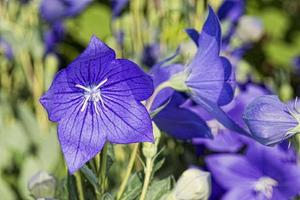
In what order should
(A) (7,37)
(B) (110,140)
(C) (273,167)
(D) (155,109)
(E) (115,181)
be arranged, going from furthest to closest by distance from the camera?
(A) (7,37) < (E) (115,181) < (C) (273,167) < (D) (155,109) < (B) (110,140)

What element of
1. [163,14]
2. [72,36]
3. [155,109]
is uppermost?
[155,109]

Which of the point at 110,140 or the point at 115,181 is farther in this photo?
the point at 115,181

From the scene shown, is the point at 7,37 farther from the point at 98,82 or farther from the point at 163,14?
the point at 98,82

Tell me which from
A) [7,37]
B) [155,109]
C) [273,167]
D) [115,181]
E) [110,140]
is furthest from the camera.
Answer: [7,37]

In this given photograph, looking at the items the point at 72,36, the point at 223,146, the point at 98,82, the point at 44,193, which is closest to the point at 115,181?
the point at 223,146

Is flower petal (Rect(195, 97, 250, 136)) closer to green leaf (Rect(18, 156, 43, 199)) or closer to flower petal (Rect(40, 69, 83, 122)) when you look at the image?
flower petal (Rect(40, 69, 83, 122))

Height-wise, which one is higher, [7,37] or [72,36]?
[7,37]

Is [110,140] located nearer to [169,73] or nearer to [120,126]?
[120,126]

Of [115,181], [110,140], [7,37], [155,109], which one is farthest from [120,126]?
[7,37]
